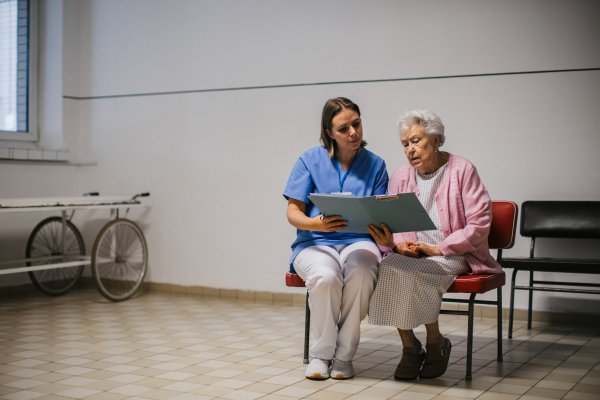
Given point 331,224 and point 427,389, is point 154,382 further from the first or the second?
point 427,389

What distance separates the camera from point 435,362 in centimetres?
288

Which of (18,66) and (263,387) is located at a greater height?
(18,66)

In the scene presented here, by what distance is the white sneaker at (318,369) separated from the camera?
2.83 meters

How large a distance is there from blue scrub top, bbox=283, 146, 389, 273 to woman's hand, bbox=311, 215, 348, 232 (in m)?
0.21

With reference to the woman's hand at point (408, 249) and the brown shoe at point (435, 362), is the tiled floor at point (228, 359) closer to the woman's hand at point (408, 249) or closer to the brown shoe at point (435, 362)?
the brown shoe at point (435, 362)

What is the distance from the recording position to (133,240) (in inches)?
218

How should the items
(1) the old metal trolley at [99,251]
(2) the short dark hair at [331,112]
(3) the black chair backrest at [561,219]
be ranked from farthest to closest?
1. (1) the old metal trolley at [99,251]
2. (3) the black chair backrest at [561,219]
3. (2) the short dark hair at [331,112]

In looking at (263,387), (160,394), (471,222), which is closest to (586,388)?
(471,222)

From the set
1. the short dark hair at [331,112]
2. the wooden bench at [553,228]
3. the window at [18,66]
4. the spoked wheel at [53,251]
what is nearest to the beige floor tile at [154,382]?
the short dark hair at [331,112]

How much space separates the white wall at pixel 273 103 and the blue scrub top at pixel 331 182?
152cm

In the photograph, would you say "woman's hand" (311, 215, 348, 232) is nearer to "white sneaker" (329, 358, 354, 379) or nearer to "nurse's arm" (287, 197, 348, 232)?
"nurse's arm" (287, 197, 348, 232)

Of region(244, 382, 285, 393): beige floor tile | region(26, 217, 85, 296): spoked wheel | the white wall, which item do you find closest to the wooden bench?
the white wall

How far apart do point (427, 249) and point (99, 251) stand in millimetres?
3455

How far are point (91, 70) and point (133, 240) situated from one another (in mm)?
1786
